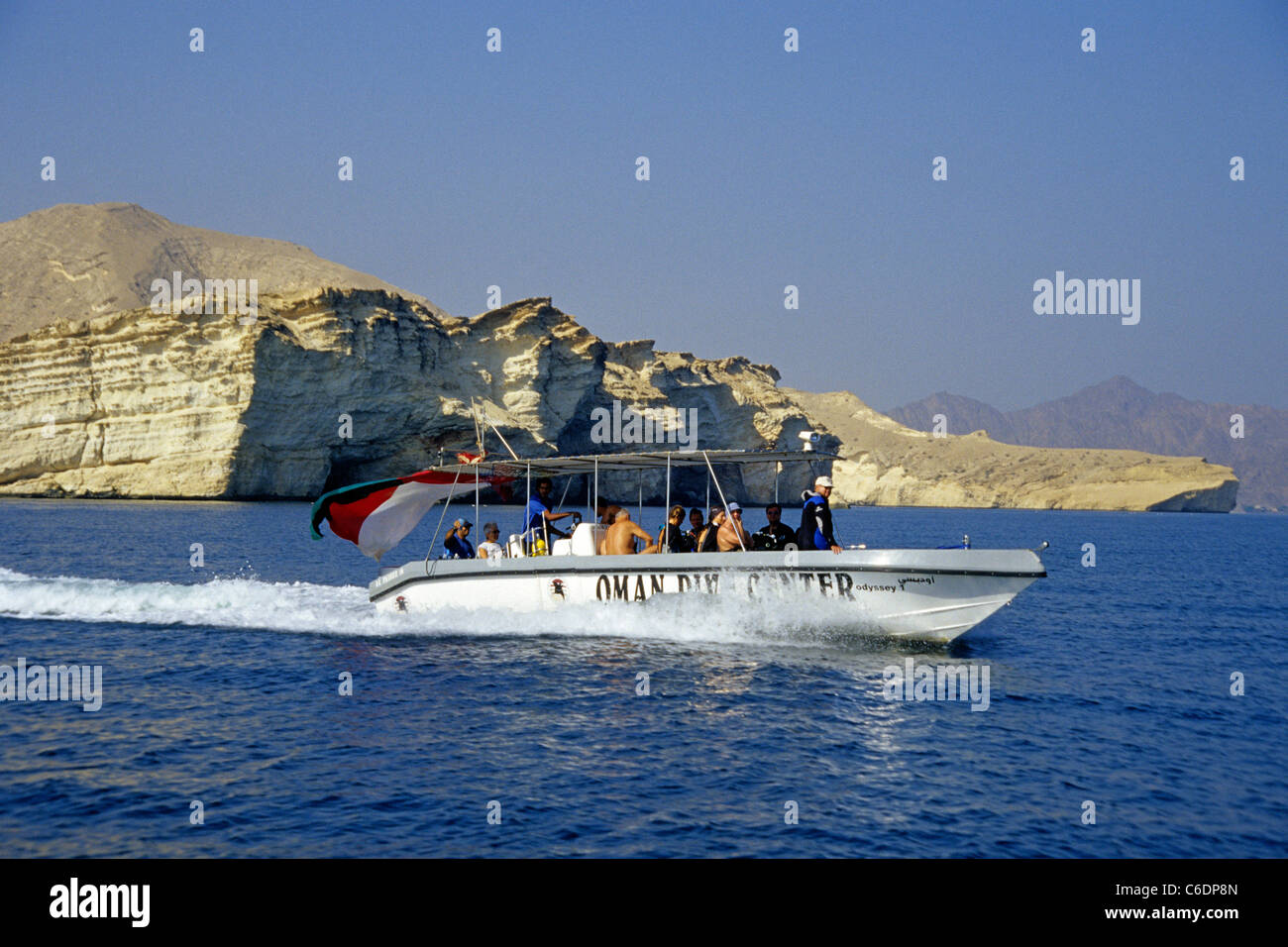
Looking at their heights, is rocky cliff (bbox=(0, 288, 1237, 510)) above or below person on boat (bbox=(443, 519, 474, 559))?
above

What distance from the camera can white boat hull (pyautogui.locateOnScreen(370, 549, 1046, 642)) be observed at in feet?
46.2

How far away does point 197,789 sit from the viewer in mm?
8898

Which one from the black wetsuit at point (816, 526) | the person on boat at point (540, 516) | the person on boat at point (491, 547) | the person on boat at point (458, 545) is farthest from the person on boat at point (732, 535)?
the person on boat at point (458, 545)

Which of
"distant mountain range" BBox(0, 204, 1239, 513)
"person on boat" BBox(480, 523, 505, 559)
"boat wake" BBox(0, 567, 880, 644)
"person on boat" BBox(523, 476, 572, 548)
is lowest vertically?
"boat wake" BBox(0, 567, 880, 644)

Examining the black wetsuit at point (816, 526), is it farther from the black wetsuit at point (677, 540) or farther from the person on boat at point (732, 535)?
the black wetsuit at point (677, 540)

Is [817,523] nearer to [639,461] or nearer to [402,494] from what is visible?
[639,461]

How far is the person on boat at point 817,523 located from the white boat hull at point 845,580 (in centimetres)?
43

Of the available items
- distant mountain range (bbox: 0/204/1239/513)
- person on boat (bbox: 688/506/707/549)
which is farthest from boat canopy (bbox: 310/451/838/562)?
distant mountain range (bbox: 0/204/1239/513)

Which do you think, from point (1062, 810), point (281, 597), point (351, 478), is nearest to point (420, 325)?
point (351, 478)

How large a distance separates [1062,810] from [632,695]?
528cm

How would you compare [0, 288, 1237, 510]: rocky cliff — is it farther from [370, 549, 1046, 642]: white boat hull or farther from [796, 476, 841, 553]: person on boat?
[796, 476, 841, 553]: person on boat

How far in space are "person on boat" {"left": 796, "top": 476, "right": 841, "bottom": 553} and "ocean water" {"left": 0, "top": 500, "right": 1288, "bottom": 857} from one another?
107cm

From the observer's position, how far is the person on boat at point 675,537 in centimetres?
1589
